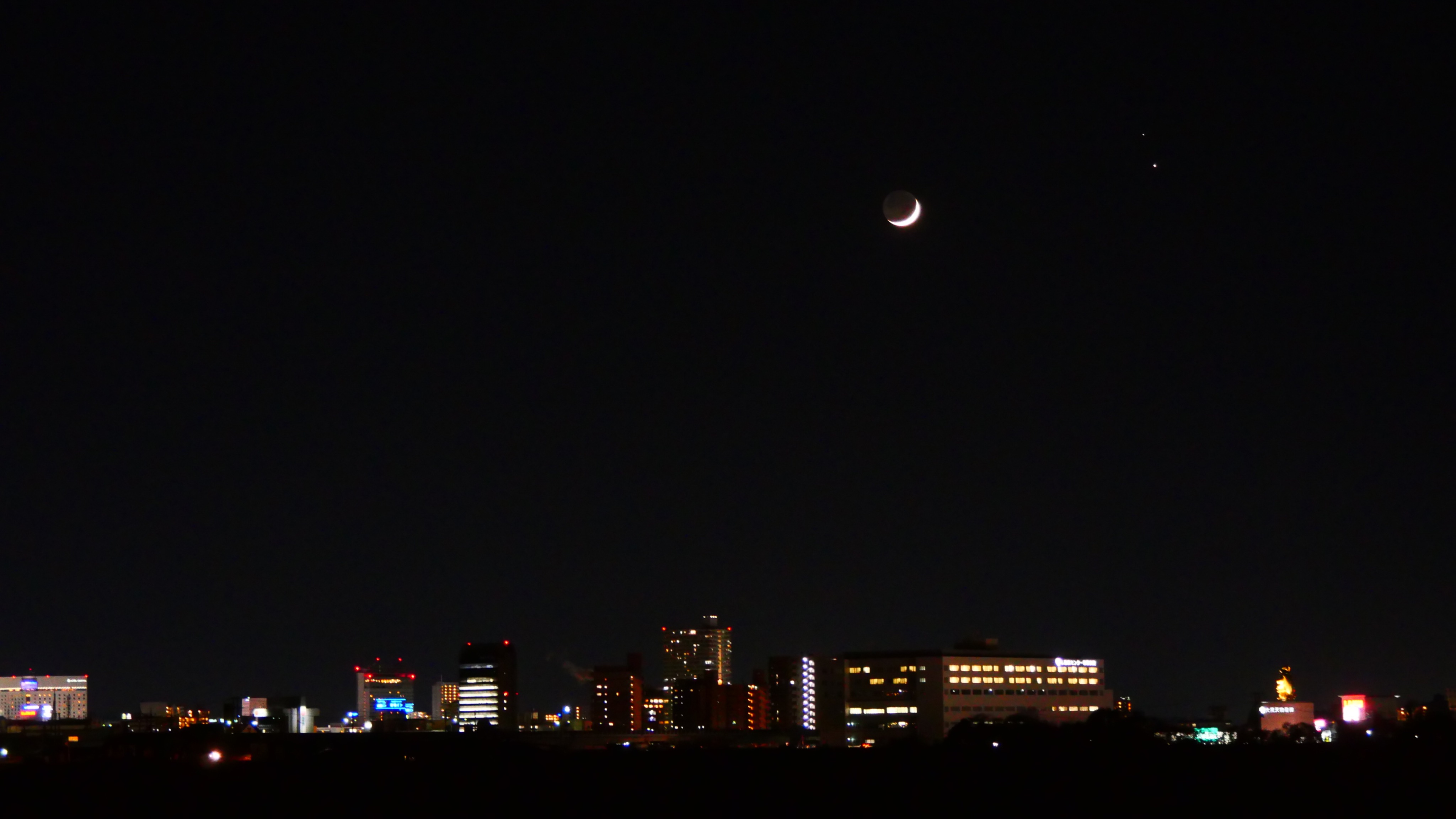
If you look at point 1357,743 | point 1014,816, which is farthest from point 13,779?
point 1357,743

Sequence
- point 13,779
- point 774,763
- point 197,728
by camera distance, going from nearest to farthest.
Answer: point 13,779 → point 774,763 → point 197,728

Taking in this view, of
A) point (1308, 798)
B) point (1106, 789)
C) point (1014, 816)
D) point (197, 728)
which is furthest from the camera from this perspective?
point (197, 728)

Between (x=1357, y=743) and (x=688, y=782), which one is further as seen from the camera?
(x=1357, y=743)

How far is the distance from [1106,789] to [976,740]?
6269 cm

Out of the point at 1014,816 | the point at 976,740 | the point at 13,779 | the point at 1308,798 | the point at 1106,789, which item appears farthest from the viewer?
the point at 976,740

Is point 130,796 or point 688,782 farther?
point 688,782

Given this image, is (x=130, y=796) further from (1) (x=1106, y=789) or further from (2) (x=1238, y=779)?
(2) (x=1238, y=779)

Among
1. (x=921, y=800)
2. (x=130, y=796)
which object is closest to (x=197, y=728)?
(x=130, y=796)

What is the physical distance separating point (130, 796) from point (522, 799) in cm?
1742

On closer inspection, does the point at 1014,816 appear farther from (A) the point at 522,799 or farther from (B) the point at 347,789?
(B) the point at 347,789

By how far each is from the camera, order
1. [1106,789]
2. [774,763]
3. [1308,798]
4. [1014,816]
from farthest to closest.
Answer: [774,763], [1106,789], [1308,798], [1014,816]

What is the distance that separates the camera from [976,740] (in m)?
129

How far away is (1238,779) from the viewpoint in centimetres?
7200

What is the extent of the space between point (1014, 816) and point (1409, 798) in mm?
16906
